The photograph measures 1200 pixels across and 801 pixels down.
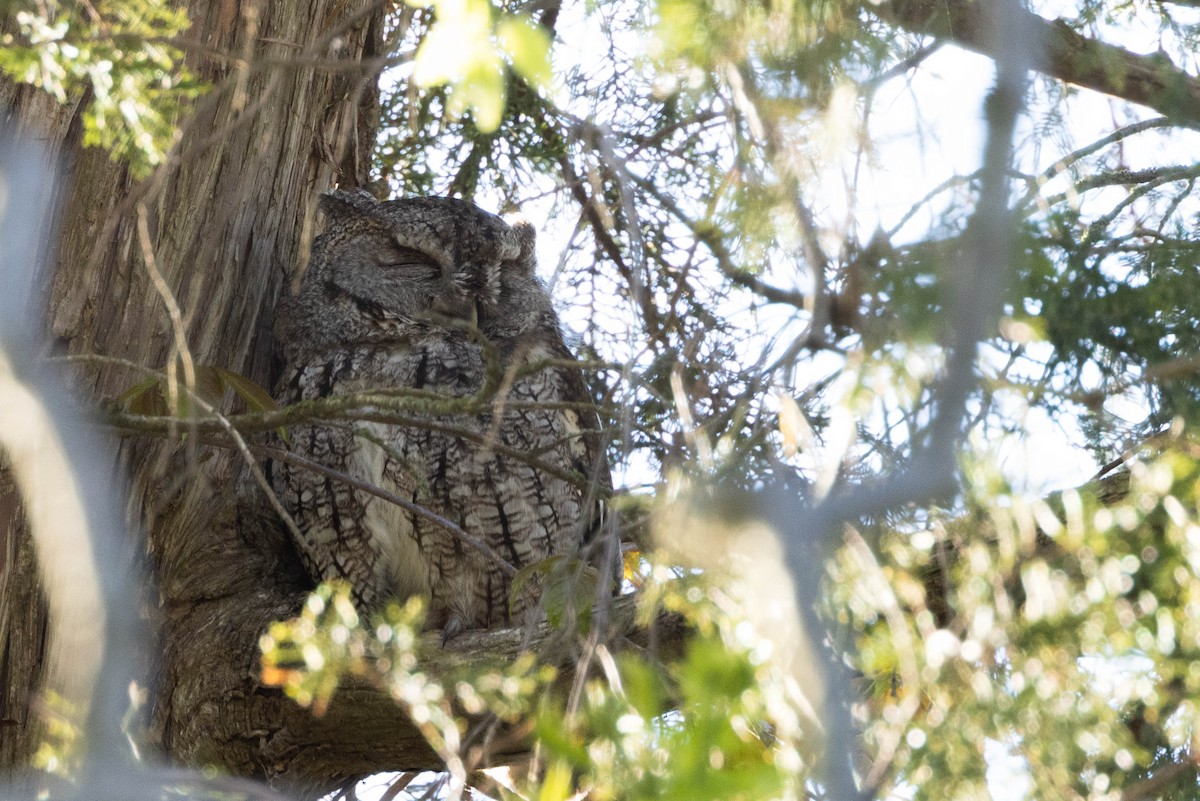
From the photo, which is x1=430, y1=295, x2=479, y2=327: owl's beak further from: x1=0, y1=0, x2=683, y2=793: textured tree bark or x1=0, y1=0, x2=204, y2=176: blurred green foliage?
x1=0, y1=0, x2=204, y2=176: blurred green foliage

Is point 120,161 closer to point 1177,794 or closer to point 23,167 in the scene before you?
point 23,167

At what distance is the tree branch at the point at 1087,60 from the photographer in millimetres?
1865

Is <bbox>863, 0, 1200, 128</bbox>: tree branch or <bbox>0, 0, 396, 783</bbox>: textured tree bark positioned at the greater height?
<bbox>863, 0, 1200, 128</bbox>: tree branch

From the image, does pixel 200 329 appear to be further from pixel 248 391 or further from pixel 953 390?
pixel 953 390

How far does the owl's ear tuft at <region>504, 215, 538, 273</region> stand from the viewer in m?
3.59

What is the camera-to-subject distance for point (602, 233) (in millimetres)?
3309

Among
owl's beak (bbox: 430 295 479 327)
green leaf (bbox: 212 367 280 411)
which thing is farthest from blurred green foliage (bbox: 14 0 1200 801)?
owl's beak (bbox: 430 295 479 327)

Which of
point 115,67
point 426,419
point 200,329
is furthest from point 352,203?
point 115,67

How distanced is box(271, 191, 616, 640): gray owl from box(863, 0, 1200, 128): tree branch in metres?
1.11

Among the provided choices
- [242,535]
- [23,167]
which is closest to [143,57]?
[23,167]

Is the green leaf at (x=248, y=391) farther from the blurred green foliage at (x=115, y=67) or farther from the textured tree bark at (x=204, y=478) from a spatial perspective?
the blurred green foliage at (x=115, y=67)

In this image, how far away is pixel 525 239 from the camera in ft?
11.9

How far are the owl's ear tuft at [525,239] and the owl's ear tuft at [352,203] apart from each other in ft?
1.34

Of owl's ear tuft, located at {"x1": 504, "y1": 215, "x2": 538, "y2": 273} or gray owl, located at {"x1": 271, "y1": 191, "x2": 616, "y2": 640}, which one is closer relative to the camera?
gray owl, located at {"x1": 271, "y1": 191, "x2": 616, "y2": 640}
